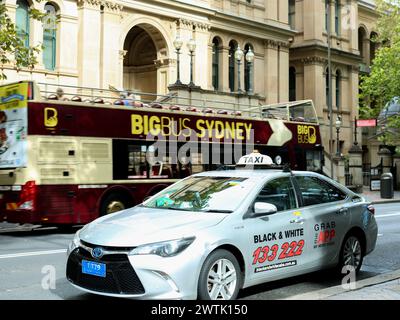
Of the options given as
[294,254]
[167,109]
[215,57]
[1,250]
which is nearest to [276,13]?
[215,57]

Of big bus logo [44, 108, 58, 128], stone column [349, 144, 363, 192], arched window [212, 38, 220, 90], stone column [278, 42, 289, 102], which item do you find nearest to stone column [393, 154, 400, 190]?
stone column [349, 144, 363, 192]

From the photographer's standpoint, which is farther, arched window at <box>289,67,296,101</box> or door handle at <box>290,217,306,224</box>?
arched window at <box>289,67,296,101</box>

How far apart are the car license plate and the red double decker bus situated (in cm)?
826

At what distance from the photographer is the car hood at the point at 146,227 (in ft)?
18.3

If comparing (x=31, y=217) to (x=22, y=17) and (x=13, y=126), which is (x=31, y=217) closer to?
(x=13, y=126)

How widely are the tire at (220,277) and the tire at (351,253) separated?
234 centimetres

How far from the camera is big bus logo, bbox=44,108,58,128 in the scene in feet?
45.4

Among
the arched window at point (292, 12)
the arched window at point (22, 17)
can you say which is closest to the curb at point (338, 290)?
the arched window at point (22, 17)

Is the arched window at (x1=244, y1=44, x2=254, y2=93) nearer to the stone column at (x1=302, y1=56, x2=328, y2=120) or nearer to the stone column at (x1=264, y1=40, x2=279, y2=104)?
the stone column at (x1=264, y1=40, x2=279, y2=104)

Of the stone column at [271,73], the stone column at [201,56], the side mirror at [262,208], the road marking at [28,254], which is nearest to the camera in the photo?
the side mirror at [262,208]

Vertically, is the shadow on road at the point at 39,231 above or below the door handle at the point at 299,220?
below

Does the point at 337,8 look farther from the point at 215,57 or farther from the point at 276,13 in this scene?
the point at 215,57

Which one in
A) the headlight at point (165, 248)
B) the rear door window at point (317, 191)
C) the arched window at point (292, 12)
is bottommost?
the headlight at point (165, 248)

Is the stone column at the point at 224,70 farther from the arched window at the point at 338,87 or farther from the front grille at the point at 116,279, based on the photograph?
the front grille at the point at 116,279
